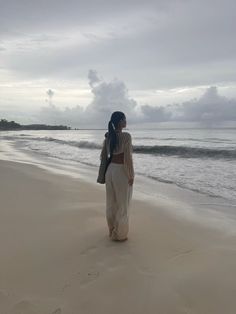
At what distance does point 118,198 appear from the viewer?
5426 millimetres

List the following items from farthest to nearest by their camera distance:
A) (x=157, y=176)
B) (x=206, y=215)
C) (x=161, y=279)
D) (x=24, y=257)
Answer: (x=157, y=176) → (x=206, y=215) → (x=24, y=257) → (x=161, y=279)

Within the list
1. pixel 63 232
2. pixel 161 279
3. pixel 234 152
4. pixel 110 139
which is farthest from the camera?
pixel 234 152

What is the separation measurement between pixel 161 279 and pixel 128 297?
52 cm

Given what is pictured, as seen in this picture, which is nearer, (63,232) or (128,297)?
(128,297)

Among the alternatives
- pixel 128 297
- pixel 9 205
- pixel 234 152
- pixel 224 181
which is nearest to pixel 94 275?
pixel 128 297

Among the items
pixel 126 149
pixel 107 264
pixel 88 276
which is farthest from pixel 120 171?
Answer: pixel 88 276

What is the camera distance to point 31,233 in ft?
18.9

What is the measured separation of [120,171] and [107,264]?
140cm

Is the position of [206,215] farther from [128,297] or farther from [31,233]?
[128,297]

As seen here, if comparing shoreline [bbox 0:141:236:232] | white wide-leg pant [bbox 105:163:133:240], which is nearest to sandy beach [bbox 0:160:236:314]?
white wide-leg pant [bbox 105:163:133:240]

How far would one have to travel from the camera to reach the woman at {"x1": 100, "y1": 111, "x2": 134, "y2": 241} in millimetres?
5406

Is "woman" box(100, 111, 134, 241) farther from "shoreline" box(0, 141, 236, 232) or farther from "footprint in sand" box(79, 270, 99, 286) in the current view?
"shoreline" box(0, 141, 236, 232)

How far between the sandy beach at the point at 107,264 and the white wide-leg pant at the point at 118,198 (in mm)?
192

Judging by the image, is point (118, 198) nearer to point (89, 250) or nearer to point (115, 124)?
point (89, 250)
